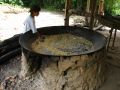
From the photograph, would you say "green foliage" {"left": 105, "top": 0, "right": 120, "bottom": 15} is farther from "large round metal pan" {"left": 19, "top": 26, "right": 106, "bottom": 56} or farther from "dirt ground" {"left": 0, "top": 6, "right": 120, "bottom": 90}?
"large round metal pan" {"left": 19, "top": 26, "right": 106, "bottom": 56}

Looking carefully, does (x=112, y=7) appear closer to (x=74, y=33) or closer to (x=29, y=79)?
(x=74, y=33)

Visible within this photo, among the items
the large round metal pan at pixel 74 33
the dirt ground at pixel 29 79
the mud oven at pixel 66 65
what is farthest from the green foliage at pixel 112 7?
the mud oven at pixel 66 65

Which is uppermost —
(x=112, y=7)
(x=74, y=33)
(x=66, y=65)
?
Result: (x=74, y=33)

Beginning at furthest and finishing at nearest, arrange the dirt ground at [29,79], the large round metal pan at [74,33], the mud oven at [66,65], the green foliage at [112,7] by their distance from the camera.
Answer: the green foliage at [112,7] < the large round metal pan at [74,33] < the dirt ground at [29,79] < the mud oven at [66,65]

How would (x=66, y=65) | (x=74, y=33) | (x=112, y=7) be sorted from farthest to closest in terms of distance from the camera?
(x=112, y=7), (x=74, y=33), (x=66, y=65)

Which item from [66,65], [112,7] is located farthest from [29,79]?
[112,7]

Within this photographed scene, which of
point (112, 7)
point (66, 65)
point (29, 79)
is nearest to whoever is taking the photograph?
point (66, 65)

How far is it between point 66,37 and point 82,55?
1457mm

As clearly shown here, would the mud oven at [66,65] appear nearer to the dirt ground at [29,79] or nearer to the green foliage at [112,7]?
the dirt ground at [29,79]

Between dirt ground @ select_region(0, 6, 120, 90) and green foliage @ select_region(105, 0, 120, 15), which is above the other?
green foliage @ select_region(105, 0, 120, 15)

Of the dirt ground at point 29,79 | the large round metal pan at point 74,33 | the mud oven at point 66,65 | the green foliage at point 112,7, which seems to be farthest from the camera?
the green foliage at point 112,7

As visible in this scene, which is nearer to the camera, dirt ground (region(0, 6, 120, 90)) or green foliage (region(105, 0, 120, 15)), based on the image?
dirt ground (region(0, 6, 120, 90))

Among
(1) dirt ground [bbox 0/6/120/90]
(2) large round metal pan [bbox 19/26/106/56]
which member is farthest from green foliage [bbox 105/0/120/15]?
(2) large round metal pan [bbox 19/26/106/56]

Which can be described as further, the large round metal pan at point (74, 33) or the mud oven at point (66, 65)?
the large round metal pan at point (74, 33)
